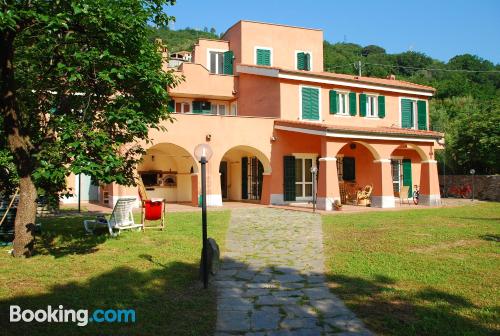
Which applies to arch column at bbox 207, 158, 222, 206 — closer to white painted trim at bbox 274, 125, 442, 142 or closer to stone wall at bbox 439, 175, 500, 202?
white painted trim at bbox 274, 125, 442, 142

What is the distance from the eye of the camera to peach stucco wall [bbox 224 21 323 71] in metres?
22.0

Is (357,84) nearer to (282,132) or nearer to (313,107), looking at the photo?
(313,107)

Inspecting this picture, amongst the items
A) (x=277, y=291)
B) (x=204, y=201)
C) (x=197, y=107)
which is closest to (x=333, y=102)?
(x=197, y=107)

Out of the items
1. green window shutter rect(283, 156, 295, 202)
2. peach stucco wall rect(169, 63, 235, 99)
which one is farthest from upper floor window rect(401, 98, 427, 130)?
peach stucco wall rect(169, 63, 235, 99)

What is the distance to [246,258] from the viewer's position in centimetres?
735

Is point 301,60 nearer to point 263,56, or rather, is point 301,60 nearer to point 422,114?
point 263,56

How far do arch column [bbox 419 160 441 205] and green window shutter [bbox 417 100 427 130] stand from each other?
489 centimetres

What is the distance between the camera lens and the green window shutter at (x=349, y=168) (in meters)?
20.5

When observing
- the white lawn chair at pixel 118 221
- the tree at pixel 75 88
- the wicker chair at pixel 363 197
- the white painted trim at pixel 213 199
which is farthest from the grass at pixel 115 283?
the wicker chair at pixel 363 197

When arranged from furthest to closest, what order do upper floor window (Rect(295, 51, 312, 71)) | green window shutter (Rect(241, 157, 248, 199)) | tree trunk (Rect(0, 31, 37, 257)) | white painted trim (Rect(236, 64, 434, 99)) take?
upper floor window (Rect(295, 51, 312, 71))
green window shutter (Rect(241, 157, 248, 199))
white painted trim (Rect(236, 64, 434, 99))
tree trunk (Rect(0, 31, 37, 257))

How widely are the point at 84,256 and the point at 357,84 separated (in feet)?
54.4

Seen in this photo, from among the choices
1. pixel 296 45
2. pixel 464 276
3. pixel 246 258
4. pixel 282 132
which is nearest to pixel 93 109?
pixel 246 258

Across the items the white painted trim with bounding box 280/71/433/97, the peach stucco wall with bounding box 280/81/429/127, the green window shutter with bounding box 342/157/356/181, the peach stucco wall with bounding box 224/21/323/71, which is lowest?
the green window shutter with bounding box 342/157/356/181

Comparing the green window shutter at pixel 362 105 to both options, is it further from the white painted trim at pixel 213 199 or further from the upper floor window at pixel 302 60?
the white painted trim at pixel 213 199
